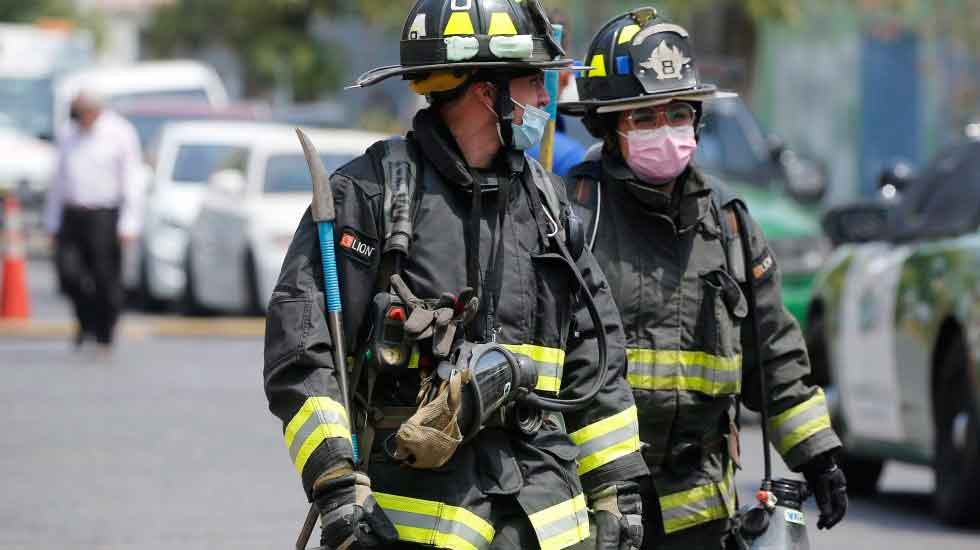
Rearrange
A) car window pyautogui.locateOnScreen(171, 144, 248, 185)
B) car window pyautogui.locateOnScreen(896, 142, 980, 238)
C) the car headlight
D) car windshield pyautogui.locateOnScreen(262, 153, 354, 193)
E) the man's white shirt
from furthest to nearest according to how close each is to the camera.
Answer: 1. car window pyautogui.locateOnScreen(171, 144, 248, 185)
2. car windshield pyautogui.locateOnScreen(262, 153, 354, 193)
3. the man's white shirt
4. the car headlight
5. car window pyautogui.locateOnScreen(896, 142, 980, 238)

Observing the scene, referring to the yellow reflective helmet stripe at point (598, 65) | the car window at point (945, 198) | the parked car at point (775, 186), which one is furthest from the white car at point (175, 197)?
the yellow reflective helmet stripe at point (598, 65)

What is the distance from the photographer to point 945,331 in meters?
9.63

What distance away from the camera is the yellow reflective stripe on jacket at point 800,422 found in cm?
576

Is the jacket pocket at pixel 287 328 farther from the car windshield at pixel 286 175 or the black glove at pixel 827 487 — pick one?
the car windshield at pixel 286 175

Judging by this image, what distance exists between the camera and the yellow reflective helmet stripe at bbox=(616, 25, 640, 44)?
5.82 m

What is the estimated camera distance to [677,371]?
5617mm

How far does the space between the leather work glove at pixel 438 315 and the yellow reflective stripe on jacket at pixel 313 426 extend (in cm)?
22

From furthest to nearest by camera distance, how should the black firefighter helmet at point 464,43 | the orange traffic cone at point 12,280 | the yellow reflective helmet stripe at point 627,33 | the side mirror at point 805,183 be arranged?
the orange traffic cone at point 12,280, the side mirror at point 805,183, the yellow reflective helmet stripe at point 627,33, the black firefighter helmet at point 464,43

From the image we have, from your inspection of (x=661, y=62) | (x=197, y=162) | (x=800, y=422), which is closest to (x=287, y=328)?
(x=661, y=62)

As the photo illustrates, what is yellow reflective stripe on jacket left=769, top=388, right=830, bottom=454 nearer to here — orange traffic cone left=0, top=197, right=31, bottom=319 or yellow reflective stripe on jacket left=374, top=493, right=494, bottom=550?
yellow reflective stripe on jacket left=374, top=493, right=494, bottom=550

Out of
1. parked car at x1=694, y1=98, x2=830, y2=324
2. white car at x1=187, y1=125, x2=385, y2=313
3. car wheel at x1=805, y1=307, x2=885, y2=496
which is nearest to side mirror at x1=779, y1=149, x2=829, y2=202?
parked car at x1=694, y1=98, x2=830, y2=324

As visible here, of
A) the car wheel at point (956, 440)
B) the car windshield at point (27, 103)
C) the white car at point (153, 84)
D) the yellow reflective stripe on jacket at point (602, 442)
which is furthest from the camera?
the car windshield at point (27, 103)

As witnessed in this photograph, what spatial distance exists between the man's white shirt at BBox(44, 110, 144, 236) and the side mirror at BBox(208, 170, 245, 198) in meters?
2.52

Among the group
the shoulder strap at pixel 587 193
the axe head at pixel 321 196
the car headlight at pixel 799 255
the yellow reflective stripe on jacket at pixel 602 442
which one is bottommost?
the car headlight at pixel 799 255
